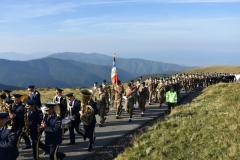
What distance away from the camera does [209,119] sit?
75.3 feet

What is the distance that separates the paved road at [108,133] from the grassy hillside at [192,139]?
50.9 inches

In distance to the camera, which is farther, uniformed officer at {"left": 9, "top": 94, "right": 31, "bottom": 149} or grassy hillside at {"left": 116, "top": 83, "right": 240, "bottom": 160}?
uniformed officer at {"left": 9, "top": 94, "right": 31, "bottom": 149}

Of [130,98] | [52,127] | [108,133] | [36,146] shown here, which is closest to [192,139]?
[108,133]

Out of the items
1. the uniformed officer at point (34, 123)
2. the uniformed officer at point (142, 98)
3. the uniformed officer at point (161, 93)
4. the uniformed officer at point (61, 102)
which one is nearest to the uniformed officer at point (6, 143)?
the uniformed officer at point (34, 123)

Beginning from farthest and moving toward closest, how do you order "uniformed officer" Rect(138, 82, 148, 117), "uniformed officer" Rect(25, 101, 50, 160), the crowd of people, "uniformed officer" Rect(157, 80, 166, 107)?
"uniformed officer" Rect(157, 80, 166, 107) < "uniformed officer" Rect(138, 82, 148, 117) < "uniformed officer" Rect(25, 101, 50, 160) < the crowd of people

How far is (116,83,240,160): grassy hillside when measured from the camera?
52.9 feet

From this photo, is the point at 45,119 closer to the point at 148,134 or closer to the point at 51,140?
the point at 51,140

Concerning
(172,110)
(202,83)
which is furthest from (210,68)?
(172,110)

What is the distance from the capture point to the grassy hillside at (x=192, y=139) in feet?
52.9

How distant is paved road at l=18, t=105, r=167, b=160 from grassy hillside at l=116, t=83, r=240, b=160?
1.29 m

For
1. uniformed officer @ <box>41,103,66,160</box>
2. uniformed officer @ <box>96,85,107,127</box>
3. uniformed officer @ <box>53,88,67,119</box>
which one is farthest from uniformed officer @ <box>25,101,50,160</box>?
uniformed officer @ <box>96,85,107,127</box>

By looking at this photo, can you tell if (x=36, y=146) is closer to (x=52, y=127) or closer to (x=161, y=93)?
(x=52, y=127)

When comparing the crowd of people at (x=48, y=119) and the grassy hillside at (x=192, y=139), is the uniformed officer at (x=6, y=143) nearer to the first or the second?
the crowd of people at (x=48, y=119)

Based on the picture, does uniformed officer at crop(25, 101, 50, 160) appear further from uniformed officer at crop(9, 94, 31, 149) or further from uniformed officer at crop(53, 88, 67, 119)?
uniformed officer at crop(53, 88, 67, 119)
